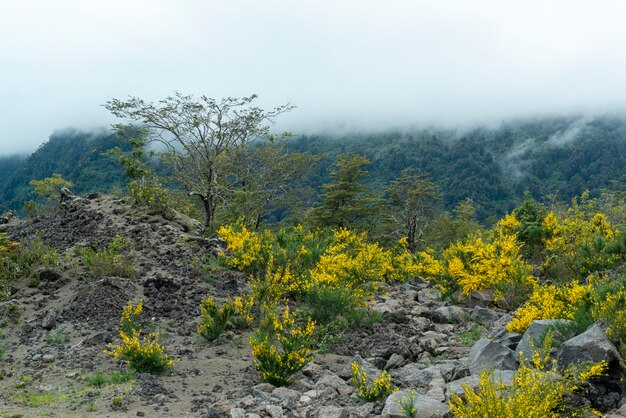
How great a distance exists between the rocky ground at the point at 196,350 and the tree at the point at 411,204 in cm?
2137

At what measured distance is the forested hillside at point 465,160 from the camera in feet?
335

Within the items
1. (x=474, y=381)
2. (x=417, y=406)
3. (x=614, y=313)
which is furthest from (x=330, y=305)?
(x=614, y=313)

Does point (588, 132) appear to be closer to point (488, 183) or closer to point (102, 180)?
point (488, 183)

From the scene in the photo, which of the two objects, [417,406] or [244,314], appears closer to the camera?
[417,406]

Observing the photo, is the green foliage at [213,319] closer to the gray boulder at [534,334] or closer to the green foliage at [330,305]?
the green foliage at [330,305]

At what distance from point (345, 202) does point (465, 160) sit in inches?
3741

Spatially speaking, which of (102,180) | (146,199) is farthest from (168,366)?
(102,180)

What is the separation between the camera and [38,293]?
10008 millimetres

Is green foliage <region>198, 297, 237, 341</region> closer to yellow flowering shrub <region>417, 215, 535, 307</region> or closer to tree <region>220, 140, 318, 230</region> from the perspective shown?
yellow flowering shrub <region>417, 215, 535, 307</region>

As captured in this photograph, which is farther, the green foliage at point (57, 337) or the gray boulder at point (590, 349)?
the green foliage at point (57, 337)

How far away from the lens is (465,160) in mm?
116250

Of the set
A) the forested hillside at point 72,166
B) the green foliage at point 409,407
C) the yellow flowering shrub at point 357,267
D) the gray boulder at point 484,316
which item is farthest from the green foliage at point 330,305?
the forested hillside at point 72,166

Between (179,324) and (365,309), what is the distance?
3401 mm

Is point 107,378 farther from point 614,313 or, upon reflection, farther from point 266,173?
point 266,173
